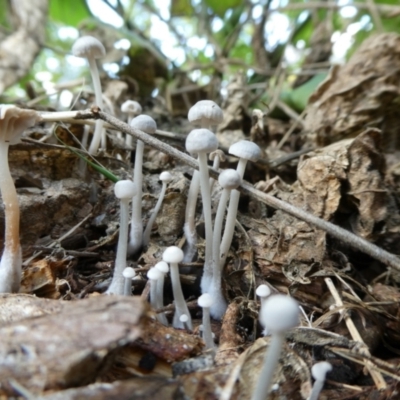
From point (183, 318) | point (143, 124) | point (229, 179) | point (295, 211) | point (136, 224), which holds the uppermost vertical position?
point (143, 124)

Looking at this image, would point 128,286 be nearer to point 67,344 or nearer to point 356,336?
point 67,344

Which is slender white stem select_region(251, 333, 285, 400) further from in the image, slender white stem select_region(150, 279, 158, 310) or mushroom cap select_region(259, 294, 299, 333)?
slender white stem select_region(150, 279, 158, 310)

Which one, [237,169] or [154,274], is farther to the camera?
[237,169]

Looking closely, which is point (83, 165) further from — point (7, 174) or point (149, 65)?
point (149, 65)

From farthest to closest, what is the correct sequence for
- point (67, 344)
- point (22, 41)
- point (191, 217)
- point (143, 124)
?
point (22, 41) → point (191, 217) → point (143, 124) → point (67, 344)

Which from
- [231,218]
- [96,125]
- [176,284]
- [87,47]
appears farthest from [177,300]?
[87,47]

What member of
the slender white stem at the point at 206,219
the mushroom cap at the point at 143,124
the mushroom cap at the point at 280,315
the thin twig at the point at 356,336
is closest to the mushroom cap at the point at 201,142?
the slender white stem at the point at 206,219
